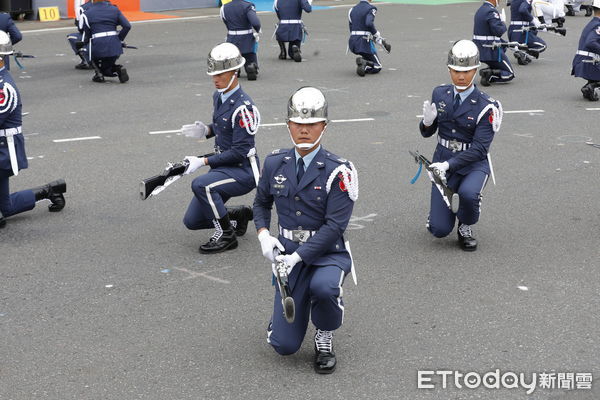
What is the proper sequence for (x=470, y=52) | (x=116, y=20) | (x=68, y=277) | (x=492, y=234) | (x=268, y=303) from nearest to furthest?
(x=268, y=303), (x=68, y=277), (x=470, y=52), (x=492, y=234), (x=116, y=20)

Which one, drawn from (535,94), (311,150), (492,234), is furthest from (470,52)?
(535,94)

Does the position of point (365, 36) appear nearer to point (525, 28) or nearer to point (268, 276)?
point (525, 28)

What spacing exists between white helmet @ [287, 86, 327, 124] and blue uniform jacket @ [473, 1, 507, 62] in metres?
11.1

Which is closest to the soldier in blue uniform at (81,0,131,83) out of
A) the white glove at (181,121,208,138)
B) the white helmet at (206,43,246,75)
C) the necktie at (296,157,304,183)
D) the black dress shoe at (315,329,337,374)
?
the white glove at (181,121,208,138)

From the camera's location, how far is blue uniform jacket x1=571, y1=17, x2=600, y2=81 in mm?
14305

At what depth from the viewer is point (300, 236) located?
600 centimetres

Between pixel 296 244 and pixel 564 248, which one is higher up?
pixel 296 244

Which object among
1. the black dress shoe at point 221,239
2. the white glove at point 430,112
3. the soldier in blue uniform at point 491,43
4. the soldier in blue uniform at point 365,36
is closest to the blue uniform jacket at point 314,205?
the black dress shoe at point 221,239

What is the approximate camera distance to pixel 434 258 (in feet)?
26.5

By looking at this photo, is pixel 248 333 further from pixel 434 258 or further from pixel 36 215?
pixel 36 215

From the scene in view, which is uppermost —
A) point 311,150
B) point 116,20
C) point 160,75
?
point 311,150

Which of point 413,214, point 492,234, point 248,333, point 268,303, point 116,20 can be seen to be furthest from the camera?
point 116,20

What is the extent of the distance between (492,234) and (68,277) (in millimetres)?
3849

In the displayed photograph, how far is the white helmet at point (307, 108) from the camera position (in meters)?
5.83
